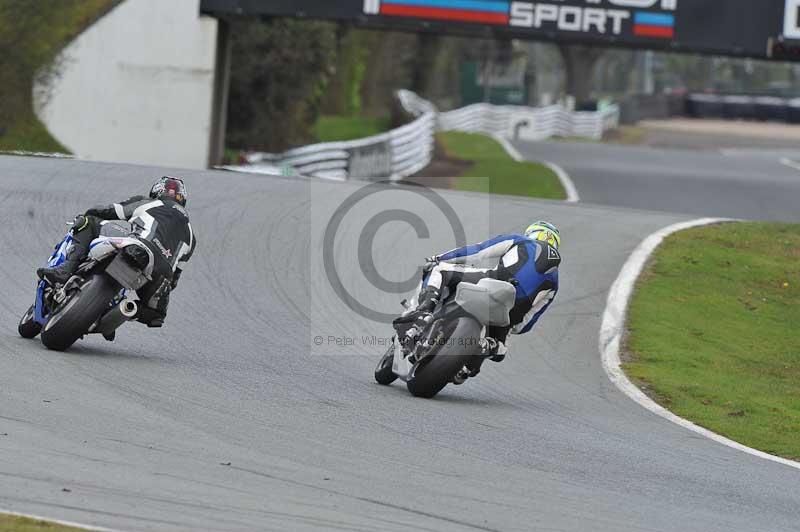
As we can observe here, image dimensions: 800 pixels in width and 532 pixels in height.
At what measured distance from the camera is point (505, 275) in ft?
32.8

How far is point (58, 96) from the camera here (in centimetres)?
3241

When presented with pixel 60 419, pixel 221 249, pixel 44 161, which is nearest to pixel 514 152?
pixel 44 161

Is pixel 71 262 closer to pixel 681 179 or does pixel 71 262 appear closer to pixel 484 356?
pixel 484 356

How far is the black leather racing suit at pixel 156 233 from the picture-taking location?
1026cm

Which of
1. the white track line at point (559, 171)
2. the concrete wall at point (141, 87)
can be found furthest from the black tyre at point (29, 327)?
the concrete wall at point (141, 87)

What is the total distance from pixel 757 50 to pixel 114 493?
27.6 metres

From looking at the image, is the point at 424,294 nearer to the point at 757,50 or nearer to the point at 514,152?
the point at 757,50

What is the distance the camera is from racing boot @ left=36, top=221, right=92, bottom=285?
10.1 metres

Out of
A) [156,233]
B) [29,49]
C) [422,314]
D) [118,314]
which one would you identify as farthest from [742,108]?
[118,314]

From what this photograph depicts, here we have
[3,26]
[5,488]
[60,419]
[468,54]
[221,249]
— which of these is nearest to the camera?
[5,488]

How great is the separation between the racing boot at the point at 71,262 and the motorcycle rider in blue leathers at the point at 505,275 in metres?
2.46

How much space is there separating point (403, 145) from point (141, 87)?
7.21 m

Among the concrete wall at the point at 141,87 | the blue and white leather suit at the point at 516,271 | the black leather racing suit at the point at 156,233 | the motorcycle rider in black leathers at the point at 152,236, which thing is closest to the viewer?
the blue and white leather suit at the point at 516,271

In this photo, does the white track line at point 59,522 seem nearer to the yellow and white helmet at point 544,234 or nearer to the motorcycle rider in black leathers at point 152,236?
the motorcycle rider in black leathers at point 152,236
